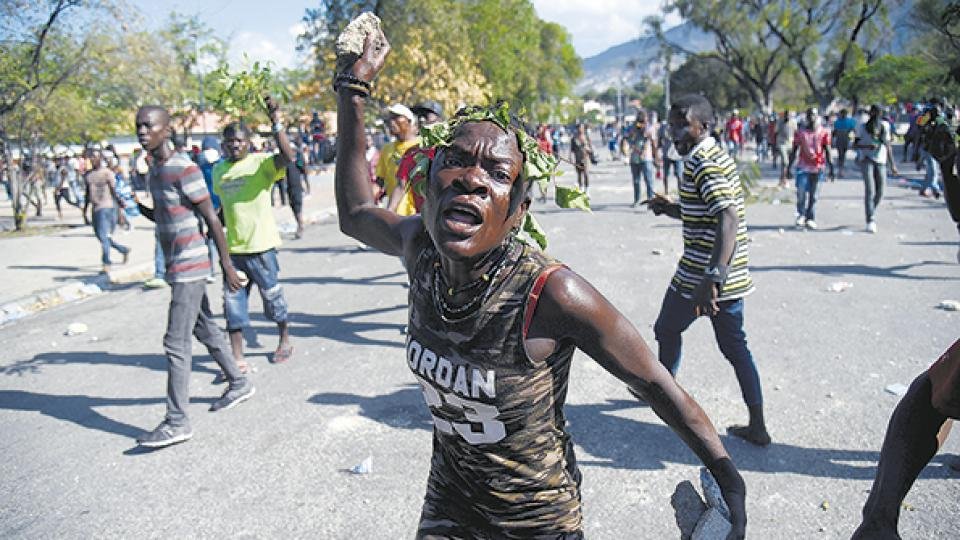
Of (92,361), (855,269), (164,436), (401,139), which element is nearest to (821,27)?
(855,269)

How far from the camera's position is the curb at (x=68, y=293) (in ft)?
28.7

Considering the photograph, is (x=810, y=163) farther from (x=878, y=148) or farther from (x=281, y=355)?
(x=281, y=355)

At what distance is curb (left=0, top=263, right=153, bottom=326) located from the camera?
8.75 meters

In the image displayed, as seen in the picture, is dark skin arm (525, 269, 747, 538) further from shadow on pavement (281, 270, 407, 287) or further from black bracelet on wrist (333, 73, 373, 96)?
shadow on pavement (281, 270, 407, 287)

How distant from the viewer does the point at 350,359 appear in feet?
19.9

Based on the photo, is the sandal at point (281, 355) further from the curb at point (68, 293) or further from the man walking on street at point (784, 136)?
the man walking on street at point (784, 136)

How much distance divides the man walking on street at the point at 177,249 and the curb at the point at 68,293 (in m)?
5.43

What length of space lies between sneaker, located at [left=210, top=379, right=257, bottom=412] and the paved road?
9 cm

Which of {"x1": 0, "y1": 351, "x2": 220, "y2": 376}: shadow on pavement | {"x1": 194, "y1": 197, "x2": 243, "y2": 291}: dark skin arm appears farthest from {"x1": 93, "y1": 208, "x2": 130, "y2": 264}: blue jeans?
{"x1": 194, "y1": 197, "x2": 243, "y2": 291}: dark skin arm

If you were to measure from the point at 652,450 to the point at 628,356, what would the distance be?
8.37ft

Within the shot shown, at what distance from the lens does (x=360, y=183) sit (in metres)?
2.55

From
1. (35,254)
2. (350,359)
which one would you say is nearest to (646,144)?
(350,359)

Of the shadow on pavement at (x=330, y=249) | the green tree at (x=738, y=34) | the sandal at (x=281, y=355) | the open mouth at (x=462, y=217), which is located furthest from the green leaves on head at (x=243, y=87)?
the green tree at (x=738, y=34)

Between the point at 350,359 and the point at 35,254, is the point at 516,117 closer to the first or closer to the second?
the point at 350,359
